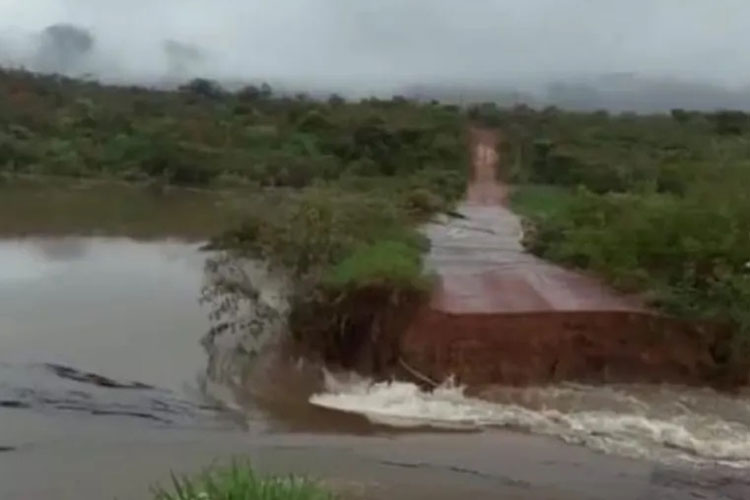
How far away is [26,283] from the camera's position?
17.1 metres

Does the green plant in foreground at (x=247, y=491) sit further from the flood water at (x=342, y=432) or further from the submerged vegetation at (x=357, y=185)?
the submerged vegetation at (x=357, y=185)

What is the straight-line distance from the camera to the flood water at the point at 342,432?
8.84 m

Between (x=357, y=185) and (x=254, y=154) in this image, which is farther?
(x=254, y=154)

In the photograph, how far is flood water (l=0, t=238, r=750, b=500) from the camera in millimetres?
8836

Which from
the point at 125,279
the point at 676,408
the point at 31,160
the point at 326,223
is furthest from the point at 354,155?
the point at 676,408

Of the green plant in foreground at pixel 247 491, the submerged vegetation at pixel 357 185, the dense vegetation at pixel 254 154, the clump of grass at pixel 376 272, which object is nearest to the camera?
the green plant in foreground at pixel 247 491

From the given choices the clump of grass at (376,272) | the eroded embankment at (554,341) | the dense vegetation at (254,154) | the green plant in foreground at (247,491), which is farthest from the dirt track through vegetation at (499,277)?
the green plant in foreground at (247,491)

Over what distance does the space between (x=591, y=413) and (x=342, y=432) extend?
2.27m

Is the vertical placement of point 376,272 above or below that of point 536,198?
above

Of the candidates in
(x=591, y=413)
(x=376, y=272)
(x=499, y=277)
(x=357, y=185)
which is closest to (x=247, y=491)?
(x=591, y=413)

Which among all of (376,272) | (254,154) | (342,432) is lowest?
(342,432)

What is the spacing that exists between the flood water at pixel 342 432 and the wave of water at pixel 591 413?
0.9 inches

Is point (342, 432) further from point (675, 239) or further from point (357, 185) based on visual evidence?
point (357, 185)

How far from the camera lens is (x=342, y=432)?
10.2 m
